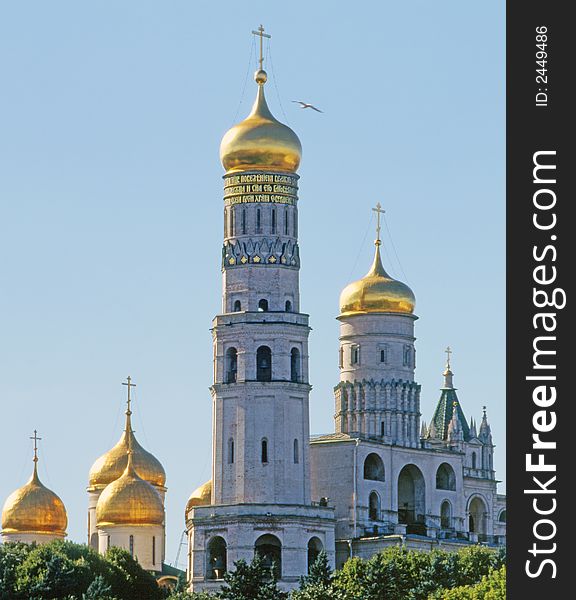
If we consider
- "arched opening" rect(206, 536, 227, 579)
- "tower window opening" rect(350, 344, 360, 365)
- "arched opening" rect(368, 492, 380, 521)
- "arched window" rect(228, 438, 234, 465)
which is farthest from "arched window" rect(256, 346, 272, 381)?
"tower window opening" rect(350, 344, 360, 365)

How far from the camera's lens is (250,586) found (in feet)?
216

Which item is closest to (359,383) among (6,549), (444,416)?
(444,416)

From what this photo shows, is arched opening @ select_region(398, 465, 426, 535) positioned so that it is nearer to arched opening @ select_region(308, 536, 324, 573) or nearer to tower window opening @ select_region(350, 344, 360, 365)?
tower window opening @ select_region(350, 344, 360, 365)

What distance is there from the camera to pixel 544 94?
26203mm

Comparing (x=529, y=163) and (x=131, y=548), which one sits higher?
(x=529, y=163)

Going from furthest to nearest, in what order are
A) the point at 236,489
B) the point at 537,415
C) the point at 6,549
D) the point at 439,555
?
the point at 236,489
the point at 6,549
the point at 439,555
the point at 537,415

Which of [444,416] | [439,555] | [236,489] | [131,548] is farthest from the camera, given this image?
[444,416]

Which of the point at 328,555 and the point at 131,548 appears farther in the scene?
the point at 131,548

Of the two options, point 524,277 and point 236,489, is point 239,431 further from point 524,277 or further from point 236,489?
point 524,277

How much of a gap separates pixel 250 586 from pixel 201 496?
90.5 feet

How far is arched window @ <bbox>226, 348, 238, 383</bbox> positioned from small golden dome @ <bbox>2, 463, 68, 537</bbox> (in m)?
17.3

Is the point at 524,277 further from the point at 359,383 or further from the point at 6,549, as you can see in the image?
the point at 359,383

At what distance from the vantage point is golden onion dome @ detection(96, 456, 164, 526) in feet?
290

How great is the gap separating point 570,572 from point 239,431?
54.6m
